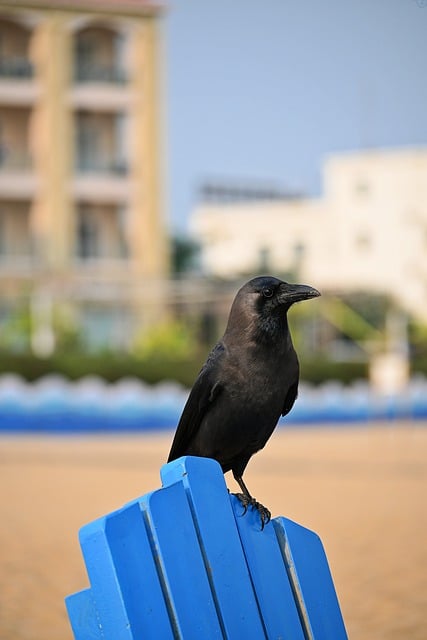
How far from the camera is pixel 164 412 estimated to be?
2078 cm

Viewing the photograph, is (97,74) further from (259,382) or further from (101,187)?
(259,382)

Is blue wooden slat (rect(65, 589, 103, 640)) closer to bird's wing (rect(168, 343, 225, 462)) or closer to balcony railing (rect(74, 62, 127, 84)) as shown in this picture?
bird's wing (rect(168, 343, 225, 462))

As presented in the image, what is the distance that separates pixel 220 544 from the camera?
2.66 meters

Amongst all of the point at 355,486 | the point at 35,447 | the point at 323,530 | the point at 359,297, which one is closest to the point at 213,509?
the point at 323,530

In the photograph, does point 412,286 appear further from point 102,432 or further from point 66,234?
point 102,432

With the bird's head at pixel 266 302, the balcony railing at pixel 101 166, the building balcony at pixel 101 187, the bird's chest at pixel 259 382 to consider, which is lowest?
the bird's chest at pixel 259 382

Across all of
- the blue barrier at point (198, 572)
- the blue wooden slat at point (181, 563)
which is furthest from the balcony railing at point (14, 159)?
the blue wooden slat at point (181, 563)

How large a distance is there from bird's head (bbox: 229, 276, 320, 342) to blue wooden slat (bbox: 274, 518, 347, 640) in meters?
0.53

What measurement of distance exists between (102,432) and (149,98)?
19.2 metres

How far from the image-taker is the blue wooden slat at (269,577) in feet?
8.96

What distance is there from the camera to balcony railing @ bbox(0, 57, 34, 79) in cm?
3581

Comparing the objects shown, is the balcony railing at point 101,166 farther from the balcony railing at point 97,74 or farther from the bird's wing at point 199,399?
the bird's wing at point 199,399

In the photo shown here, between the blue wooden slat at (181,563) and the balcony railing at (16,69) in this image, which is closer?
the blue wooden slat at (181,563)

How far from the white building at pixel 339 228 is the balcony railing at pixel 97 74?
16.1 m
